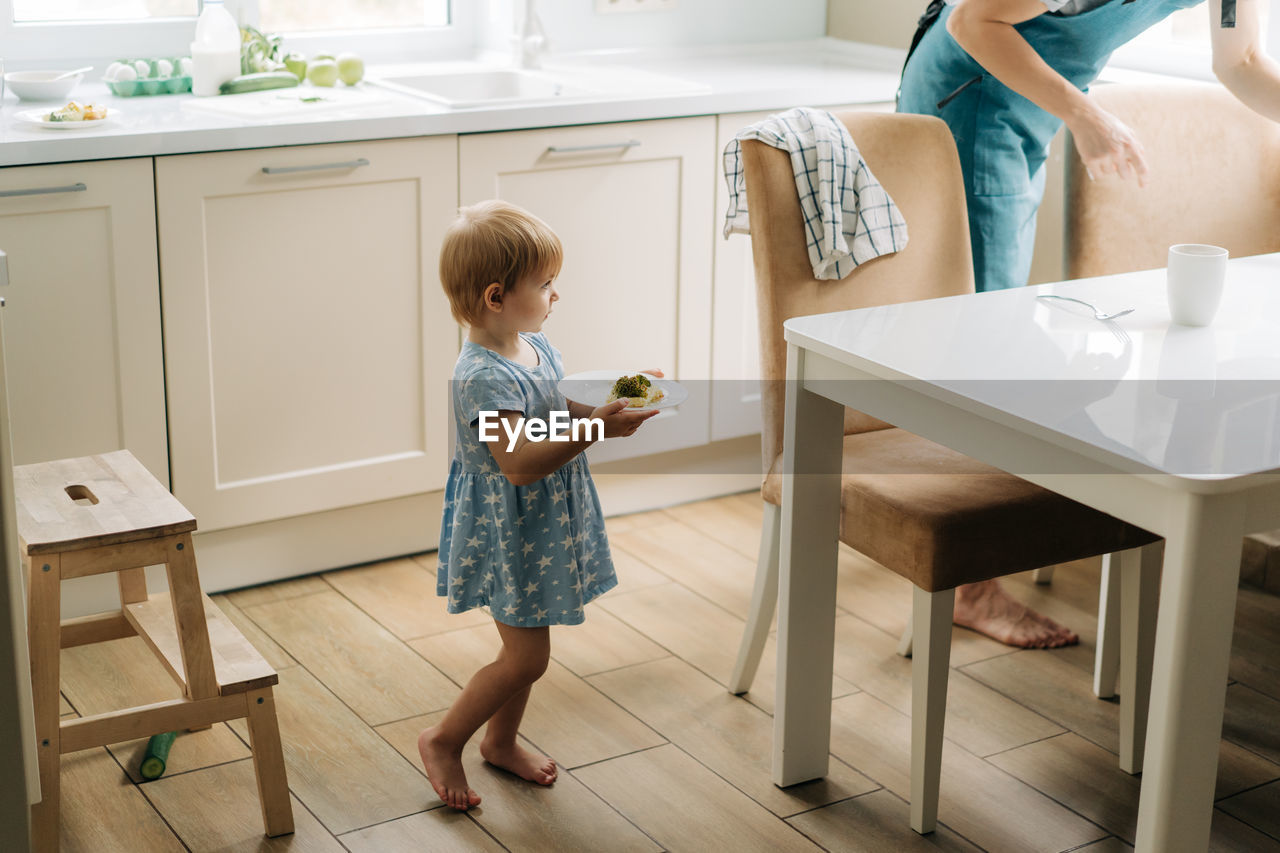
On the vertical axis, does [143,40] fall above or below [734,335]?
above

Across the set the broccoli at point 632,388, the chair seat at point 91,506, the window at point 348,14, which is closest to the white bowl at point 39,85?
the window at point 348,14

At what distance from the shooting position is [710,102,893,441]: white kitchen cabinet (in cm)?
305

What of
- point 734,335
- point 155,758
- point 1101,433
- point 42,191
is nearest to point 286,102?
point 42,191


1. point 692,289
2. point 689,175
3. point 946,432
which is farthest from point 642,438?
point 946,432

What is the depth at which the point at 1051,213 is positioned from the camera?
10.3ft

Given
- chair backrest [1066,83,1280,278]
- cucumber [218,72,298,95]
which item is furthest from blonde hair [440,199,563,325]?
cucumber [218,72,298,95]

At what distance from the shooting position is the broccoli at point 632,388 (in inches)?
69.7

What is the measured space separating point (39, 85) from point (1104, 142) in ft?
6.04

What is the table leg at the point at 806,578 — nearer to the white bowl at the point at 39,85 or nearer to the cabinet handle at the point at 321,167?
the cabinet handle at the point at 321,167

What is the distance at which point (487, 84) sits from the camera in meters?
3.21

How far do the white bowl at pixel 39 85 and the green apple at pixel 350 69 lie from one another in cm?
51

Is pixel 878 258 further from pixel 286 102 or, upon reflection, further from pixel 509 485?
pixel 286 102

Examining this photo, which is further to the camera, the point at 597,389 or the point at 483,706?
the point at 483,706

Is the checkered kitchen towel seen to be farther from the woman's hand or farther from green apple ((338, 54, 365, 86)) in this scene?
green apple ((338, 54, 365, 86))
